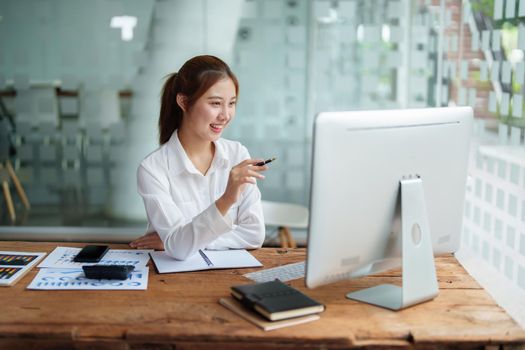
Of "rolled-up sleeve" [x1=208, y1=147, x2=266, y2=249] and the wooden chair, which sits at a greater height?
"rolled-up sleeve" [x1=208, y1=147, x2=266, y2=249]

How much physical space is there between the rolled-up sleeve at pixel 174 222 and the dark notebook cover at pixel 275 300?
32 cm

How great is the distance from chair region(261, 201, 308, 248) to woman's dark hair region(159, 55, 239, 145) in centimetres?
165

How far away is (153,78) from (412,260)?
10.9 ft

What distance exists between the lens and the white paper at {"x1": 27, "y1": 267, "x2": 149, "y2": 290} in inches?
76.1

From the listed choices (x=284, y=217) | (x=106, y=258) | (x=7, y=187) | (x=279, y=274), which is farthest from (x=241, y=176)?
(x=7, y=187)

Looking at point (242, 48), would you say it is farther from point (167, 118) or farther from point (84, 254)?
point (84, 254)

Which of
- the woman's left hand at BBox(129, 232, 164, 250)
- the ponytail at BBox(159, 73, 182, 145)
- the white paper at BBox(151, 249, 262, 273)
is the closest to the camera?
the white paper at BBox(151, 249, 262, 273)

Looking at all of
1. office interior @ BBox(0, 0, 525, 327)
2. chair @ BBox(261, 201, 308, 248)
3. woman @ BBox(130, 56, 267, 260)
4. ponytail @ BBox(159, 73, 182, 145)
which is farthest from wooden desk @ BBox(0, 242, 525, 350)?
office interior @ BBox(0, 0, 525, 327)

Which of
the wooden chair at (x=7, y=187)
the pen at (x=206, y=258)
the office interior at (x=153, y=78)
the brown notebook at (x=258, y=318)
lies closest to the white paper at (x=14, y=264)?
the pen at (x=206, y=258)

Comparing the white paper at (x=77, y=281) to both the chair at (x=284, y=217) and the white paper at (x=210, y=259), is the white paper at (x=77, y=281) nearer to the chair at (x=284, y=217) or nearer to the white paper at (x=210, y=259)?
the white paper at (x=210, y=259)

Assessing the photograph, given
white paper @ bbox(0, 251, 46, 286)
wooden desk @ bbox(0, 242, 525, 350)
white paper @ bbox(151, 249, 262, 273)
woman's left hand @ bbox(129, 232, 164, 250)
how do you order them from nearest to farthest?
1. wooden desk @ bbox(0, 242, 525, 350)
2. white paper @ bbox(0, 251, 46, 286)
3. white paper @ bbox(151, 249, 262, 273)
4. woman's left hand @ bbox(129, 232, 164, 250)

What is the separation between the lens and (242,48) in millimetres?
4848

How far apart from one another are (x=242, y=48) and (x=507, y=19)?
6.39ft

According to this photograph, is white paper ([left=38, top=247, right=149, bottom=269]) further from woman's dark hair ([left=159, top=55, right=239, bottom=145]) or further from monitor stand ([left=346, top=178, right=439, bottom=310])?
monitor stand ([left=346, top=178, right=439, bottom=310])
